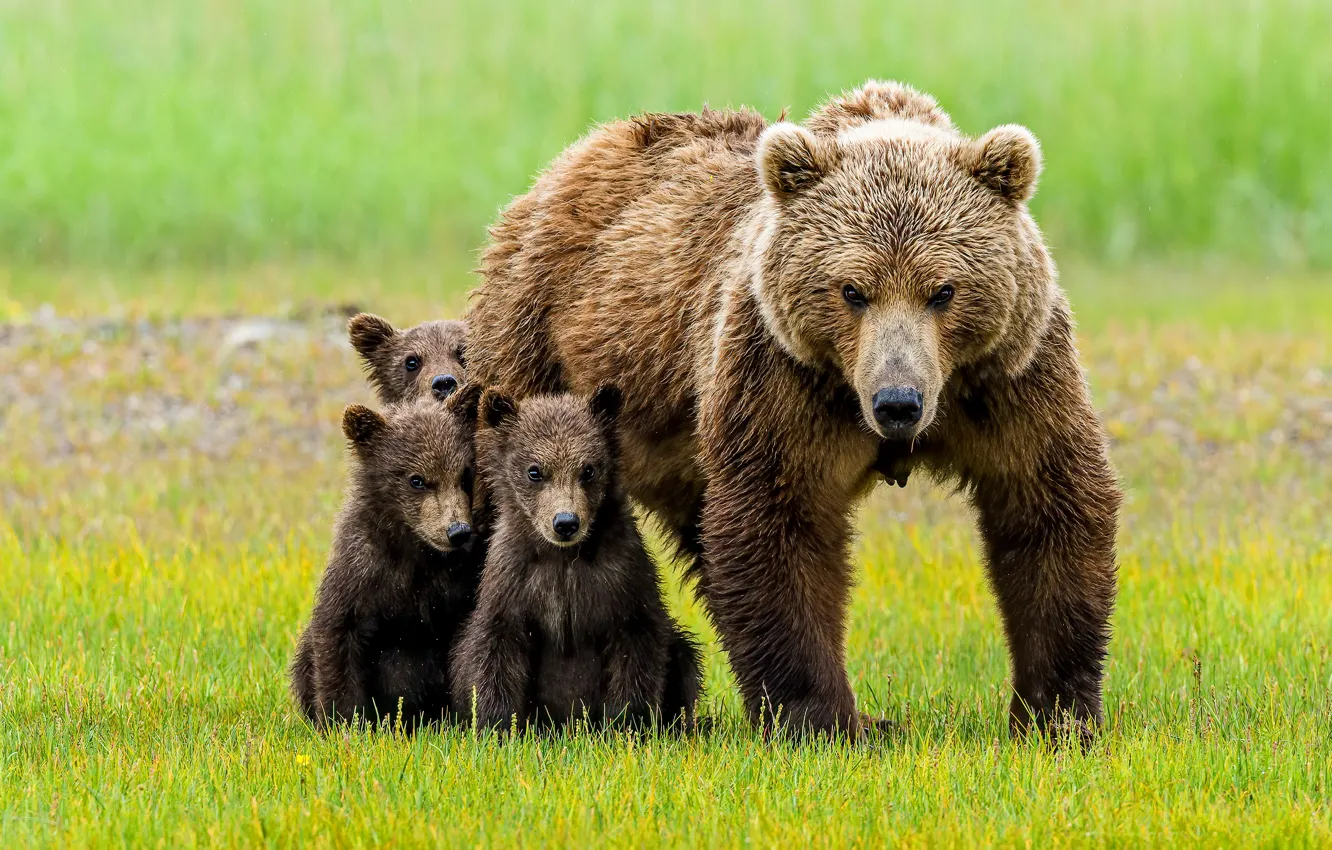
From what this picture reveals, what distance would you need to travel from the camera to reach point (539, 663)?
6668 millimetres

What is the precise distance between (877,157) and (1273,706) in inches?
100

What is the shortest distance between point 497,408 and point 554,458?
35cm

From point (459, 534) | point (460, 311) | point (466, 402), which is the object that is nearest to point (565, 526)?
point (459, 534)

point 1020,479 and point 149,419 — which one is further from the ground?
point 149,419

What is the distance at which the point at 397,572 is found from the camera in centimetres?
680

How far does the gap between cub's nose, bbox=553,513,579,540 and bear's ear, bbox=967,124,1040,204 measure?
174 cm

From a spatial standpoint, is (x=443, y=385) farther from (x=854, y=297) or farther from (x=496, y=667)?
(x=854, y=297)

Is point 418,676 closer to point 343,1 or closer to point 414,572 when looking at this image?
point 414,572

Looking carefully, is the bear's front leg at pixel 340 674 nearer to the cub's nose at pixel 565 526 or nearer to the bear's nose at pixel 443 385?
the cub's nose at pixel 565 526

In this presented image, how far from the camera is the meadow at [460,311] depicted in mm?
5492

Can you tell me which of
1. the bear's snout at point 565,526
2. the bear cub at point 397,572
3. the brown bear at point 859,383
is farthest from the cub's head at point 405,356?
the bear's snout at point 565,526

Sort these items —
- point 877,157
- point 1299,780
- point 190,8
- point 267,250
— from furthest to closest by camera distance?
point 190,8
point 267,250
point 877,157
point 1299,780

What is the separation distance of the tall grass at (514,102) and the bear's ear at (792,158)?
43.9ft

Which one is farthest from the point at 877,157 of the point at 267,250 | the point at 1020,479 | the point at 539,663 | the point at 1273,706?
the point at 267,250
